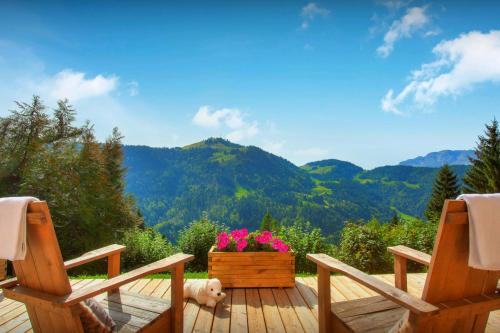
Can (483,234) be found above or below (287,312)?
above

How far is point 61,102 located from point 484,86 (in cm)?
1912

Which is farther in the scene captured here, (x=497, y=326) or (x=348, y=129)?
(x=348, y=129)

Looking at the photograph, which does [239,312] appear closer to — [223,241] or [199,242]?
[223,241]

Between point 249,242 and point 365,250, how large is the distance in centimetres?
285

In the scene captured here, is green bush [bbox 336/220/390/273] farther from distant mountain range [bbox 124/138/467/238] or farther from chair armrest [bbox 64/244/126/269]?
distant mountain range [bbox 124/138/467/238]

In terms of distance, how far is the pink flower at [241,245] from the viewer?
3.53 meters

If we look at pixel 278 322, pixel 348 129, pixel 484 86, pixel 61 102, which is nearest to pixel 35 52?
pixel 61 102

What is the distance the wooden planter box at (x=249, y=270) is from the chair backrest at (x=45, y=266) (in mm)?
2009

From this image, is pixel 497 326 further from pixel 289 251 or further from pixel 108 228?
pixel 108 228

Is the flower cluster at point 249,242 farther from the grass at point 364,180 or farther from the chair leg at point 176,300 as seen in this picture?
the grass at point 364,180

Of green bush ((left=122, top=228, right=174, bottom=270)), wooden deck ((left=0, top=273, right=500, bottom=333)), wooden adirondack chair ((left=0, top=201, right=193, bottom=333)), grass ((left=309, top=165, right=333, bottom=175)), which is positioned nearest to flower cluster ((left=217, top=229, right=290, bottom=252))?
wooden deck ((left=0, top=273, right=500, bottom=333))

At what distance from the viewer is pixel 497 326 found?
8.32 ft

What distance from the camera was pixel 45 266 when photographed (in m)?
1.46

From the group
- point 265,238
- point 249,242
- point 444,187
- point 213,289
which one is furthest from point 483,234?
point 444,187
